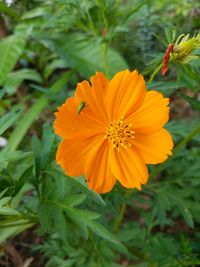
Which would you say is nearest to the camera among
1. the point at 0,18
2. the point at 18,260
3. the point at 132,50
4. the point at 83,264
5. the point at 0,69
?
the point at 83,264

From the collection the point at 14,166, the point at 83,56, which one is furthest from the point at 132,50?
the point at 14,166

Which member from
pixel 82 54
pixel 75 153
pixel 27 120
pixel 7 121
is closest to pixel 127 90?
pixel 75 153

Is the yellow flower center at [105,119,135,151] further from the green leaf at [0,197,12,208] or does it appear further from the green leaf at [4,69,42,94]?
the green leaf at [4,69,42,94]

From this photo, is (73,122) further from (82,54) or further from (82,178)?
(82,54)

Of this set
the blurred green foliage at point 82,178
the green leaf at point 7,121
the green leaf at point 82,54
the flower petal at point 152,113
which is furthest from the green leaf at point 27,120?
the flower petal at point 152,113

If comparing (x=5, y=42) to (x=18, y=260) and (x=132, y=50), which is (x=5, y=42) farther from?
(x=18, y=260)

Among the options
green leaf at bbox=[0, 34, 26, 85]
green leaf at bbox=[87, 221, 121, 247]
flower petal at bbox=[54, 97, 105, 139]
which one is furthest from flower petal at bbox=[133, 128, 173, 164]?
green leaf at bbox=[0, 34, 26, 85]
